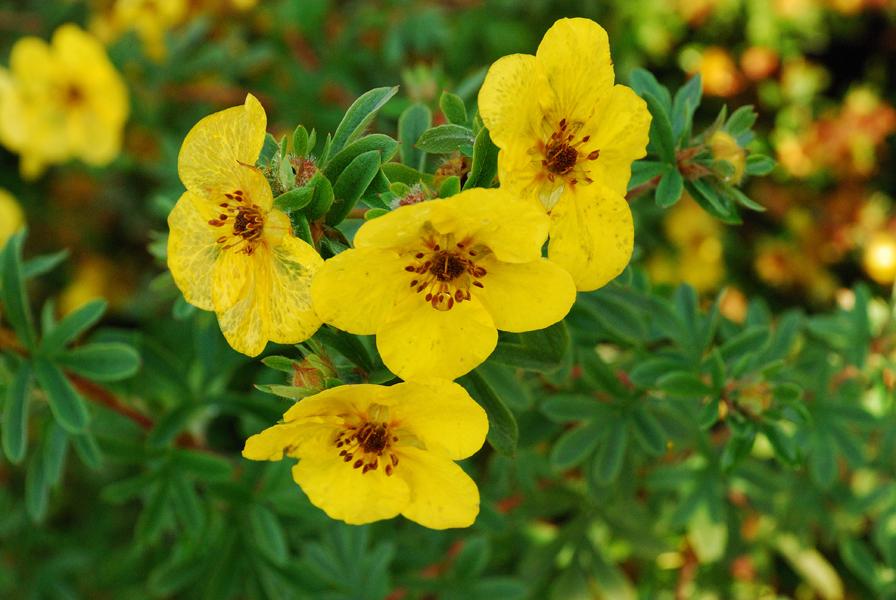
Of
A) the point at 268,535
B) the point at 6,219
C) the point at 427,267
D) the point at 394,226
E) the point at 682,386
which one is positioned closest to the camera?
the point at 394,226

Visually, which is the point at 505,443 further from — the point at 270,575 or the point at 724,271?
the point at 724,271

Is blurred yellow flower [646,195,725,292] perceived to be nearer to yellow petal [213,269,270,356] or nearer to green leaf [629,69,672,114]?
green leaf [629,69,672,114]

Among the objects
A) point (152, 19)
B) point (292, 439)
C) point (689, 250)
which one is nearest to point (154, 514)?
point (292, 439)

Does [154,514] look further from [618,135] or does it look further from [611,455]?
[618,135]

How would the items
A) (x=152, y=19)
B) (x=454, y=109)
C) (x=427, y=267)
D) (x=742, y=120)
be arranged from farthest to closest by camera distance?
(x=152, y=19)
(x=742, y=120)
(x=454, y=109)
(x=427, y=267)

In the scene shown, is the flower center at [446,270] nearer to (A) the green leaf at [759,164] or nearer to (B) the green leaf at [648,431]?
(A) the green leaf at [759,164]

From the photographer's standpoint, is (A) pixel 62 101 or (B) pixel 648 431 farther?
(A) pixel 62 101

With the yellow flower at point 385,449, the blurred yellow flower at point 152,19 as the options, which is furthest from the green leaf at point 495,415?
the blurred yellow flower at point 152,19
